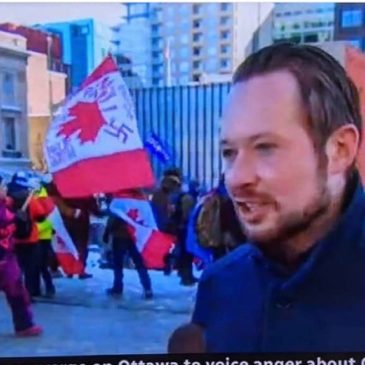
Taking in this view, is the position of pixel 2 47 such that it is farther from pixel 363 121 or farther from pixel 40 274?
pixel 363 121

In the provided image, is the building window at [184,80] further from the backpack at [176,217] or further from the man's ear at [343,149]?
the man's ear at [343,149]

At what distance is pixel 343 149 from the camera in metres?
1.72

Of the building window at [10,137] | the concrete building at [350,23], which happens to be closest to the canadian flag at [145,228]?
the building window at [10,137]

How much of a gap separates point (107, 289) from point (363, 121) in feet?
2.87

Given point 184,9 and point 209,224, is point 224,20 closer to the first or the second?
point 184,9

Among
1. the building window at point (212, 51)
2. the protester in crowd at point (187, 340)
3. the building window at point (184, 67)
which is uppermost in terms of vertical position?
the building window at point (212, 51)

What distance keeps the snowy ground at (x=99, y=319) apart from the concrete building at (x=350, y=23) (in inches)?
32.9

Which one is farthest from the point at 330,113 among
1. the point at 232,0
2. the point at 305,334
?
the point at 305,334

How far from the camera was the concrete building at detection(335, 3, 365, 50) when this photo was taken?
1751 millimetres

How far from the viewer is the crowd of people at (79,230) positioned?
70.7 inches

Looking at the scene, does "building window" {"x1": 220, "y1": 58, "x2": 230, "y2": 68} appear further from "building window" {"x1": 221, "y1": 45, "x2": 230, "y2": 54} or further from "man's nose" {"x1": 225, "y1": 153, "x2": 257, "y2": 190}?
"man's nose" {"x1": 225, "y1": 153, "x2": 257, "y2": 190}

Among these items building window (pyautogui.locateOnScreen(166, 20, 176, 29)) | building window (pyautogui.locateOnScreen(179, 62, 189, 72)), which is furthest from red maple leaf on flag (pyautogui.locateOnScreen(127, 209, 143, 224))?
building window (pyautogui.locateOnScreen(166, 20, 176, 29))

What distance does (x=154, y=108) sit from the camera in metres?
1.77

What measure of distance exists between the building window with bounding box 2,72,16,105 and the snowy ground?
19.9 inches
